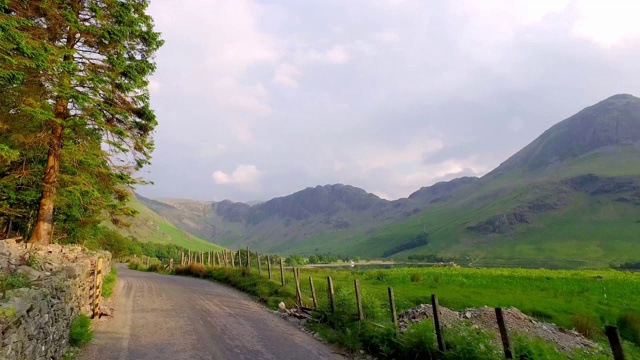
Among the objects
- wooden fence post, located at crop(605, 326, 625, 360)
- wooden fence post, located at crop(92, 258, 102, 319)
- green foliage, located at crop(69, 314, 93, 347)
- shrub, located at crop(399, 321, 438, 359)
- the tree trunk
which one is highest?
the tree trunk

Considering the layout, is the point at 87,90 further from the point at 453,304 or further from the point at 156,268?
the point at 156,268

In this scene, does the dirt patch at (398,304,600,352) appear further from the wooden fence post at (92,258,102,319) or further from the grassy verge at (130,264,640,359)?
the wooden fence post at (92,258,102,319)

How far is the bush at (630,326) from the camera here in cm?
2589

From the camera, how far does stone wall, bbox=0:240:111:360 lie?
24.7ft

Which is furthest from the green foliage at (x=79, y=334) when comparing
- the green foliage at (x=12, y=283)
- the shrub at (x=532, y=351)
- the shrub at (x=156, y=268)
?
the shrub at (x=156, y=268)

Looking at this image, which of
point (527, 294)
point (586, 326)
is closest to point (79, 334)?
point (586, 326)

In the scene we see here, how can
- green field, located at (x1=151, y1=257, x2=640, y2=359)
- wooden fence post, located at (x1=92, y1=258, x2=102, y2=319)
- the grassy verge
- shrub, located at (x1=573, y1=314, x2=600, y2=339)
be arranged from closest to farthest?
the grassy verge < green field, located at (x1=151, y1=257, x2=640, y2=359) < wooden fence post, located at (x1=92, y1=258, x2=102, y2=319) < shrub, located at (x1=573, y1=314, x2=600, y2=339)

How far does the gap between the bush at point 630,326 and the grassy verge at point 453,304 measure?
56 millimetres

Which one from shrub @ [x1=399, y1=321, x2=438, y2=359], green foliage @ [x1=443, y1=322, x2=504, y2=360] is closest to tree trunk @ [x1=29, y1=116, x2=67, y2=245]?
shrub @ [x1=399, y1=321, x2=438, y2=359]

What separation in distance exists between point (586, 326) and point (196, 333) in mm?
26359

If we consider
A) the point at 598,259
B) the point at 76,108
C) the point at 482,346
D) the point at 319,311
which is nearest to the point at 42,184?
the point at 76,108

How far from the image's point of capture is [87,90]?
20.8 meters

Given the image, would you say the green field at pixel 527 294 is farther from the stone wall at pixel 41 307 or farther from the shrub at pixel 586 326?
the stone wall at pixel 41 307

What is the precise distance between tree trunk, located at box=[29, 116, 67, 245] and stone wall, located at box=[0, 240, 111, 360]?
18.0 ft
